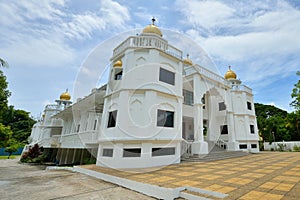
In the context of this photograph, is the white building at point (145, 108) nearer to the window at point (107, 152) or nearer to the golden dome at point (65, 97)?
the window at point (107, 152)

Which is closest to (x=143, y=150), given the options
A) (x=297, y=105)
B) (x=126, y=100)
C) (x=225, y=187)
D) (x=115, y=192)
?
(x=126, y=100)

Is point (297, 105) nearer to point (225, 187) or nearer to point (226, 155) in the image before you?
point (226, 155)

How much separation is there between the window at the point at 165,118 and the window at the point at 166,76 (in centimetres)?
218

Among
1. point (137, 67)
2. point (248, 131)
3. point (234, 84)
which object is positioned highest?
point (234, 84)

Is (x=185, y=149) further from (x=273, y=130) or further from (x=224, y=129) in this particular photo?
(x=273, y=130)

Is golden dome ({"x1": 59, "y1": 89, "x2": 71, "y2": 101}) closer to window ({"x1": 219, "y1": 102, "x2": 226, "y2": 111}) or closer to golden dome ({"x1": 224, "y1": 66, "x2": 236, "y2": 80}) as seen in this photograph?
window ({"x1": 219, "y1": 102, "x2": 226, "y2": 111})

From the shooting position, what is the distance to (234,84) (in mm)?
19031

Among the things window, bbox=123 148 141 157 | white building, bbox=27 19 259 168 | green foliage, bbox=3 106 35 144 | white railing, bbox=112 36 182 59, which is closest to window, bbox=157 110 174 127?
white building, bbox=27 19 259 168

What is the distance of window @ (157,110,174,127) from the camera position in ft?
31.6

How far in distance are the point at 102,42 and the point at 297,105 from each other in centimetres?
2383

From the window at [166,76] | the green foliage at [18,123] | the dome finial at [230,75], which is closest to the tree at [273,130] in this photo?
the dome finial at [230,75]

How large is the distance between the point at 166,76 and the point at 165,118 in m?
2.96

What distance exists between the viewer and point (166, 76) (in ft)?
35.4

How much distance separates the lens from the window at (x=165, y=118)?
9.63 metres
